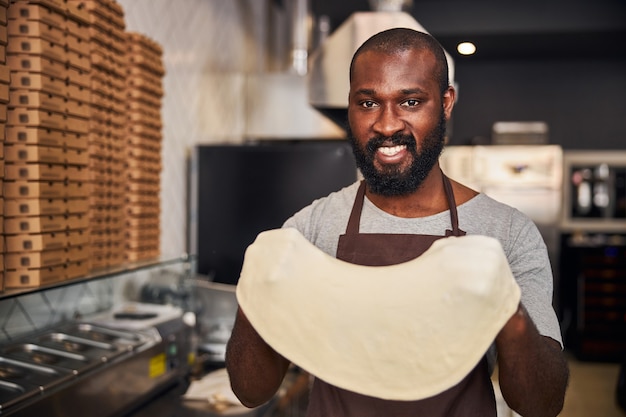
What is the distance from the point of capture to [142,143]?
228cm

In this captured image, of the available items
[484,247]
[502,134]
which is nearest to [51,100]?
[484,247]

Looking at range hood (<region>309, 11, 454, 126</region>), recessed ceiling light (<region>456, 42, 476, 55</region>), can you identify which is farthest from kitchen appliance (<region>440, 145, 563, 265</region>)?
recessed ceiling light (<region>456, 42, 476, 55</region>)

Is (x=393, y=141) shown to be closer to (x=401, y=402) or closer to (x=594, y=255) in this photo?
(x=401, y=402)

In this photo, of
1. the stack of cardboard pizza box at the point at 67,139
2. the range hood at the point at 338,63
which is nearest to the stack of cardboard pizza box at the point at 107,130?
the stack of cardboard pizza box at the point at 67,139

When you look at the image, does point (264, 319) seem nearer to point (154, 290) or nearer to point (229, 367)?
point (229, 367)

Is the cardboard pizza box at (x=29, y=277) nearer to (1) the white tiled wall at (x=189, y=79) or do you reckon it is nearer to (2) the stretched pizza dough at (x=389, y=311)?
(2) the stretched pizza dough at (x=389, y=311)

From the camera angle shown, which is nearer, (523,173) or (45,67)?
(45,67)

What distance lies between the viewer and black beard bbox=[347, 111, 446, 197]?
104 cm

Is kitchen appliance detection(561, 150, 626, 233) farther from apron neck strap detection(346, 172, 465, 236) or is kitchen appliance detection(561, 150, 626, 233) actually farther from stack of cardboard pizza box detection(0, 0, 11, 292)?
stack of cardboard pizza box detection(0, 0, 11, 292)

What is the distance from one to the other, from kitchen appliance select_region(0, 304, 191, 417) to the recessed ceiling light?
1.08 meters

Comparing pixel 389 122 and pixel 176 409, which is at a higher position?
pixel 389 122

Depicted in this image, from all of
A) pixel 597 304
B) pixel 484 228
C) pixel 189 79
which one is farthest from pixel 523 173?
pixel 484 228

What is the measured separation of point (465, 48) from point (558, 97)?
584 cm

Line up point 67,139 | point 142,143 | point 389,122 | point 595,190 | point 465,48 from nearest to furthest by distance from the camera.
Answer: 1. point 389,122
2. point 465,48
3. point 67,139
4. point 142,143
5. point 595,190
